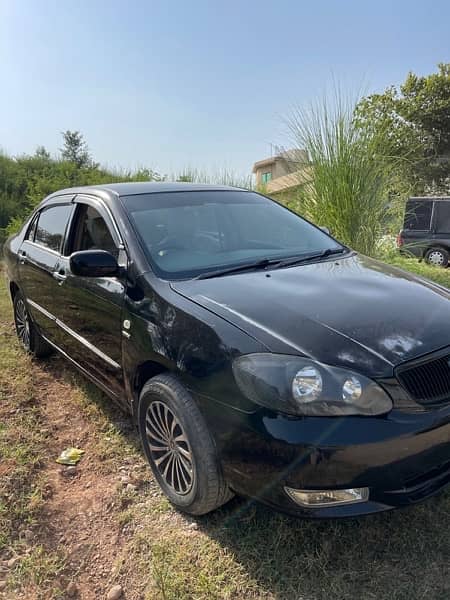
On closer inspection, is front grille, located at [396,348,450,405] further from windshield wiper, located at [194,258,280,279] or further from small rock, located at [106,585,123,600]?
small rock, located at [106,585,123,600]

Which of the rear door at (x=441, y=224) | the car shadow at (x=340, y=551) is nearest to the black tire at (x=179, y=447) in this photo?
the car shadow at (x=340, y=551)

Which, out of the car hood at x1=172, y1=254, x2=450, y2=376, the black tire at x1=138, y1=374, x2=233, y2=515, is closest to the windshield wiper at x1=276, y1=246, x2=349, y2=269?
the car hood at x1=172, y1=254, x2=450, y2=376

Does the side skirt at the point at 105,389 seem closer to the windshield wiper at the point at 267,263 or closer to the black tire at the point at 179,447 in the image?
the black tire at the point at 179,447

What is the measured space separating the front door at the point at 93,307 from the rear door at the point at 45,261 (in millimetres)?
149

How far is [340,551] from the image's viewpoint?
204 centimetres

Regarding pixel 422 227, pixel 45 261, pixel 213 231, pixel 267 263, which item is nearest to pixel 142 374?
pixel 267 263

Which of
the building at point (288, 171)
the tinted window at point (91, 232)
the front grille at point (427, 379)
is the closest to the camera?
the front grille at point (427, 379)

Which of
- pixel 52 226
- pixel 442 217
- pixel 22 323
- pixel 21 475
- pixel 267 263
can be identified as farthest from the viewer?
pixel 442 217

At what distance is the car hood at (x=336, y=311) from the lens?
6.17ft

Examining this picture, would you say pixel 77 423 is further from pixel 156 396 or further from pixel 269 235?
pixel 269 235

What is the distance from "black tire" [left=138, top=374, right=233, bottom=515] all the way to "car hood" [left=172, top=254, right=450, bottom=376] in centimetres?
45

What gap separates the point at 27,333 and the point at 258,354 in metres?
3.33

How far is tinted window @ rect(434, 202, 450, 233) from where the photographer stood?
12047 mm

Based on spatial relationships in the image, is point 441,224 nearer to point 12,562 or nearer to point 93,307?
point 93,307
